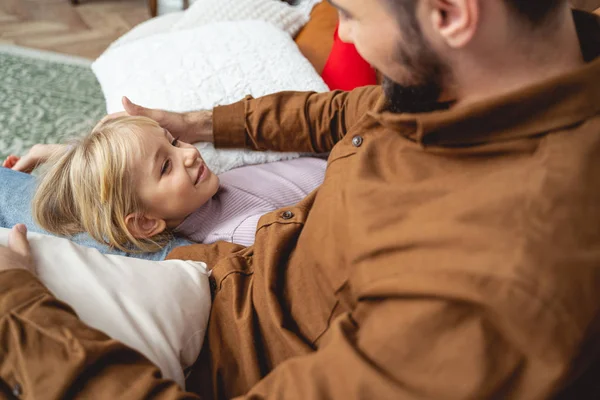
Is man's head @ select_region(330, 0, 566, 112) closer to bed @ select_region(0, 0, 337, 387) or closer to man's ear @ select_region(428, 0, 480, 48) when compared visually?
man's ear @ select_region(428, 0, 480, 48)

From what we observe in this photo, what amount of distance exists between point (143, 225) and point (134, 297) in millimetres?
314

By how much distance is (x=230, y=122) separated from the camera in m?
1.02

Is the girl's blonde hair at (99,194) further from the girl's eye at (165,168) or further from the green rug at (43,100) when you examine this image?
the green rug at (43,100)

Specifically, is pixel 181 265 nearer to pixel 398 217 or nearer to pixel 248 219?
pixel 248 219

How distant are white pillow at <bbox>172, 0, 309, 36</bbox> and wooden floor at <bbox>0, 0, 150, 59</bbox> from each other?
3.26 ft

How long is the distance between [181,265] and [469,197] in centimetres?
46

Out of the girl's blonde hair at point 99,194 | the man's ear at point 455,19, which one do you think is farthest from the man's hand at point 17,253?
the man's ear at point 455,19

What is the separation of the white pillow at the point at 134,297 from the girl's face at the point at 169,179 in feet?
0.76

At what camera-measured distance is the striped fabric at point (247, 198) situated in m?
0.95

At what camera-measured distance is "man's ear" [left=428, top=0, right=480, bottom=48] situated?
18.6 inches

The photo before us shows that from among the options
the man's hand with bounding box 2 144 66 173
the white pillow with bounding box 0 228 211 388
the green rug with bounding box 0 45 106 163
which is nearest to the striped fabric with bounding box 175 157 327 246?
the white pillow with bounding box 0 228 211 388

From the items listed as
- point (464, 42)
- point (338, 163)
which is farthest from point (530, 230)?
point (338, 163)

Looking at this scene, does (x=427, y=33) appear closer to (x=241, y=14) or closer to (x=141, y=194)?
(x=141, y=194)

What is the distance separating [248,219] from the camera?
3.09 ft
